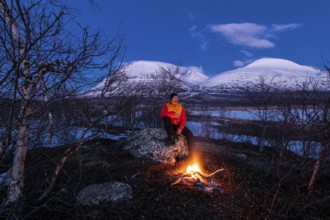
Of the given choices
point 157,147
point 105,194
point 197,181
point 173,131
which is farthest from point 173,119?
point 105,194

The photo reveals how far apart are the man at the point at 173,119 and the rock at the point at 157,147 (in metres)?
0.27

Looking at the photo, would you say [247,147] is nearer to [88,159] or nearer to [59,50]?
[88,159]

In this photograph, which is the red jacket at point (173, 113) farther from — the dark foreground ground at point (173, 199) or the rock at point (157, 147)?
the dark foreground ground at point (173, 199)

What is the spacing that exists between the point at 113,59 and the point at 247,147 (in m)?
14.6

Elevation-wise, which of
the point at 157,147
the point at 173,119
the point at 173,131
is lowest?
the point at 157,147

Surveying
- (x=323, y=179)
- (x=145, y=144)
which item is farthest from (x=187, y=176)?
(x=323, y=179)

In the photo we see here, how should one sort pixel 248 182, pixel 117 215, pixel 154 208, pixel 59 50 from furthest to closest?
pixel 248 182 → pixel 154 208 → pixel 117 215 → pixel 59 50

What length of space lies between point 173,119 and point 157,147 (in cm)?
106

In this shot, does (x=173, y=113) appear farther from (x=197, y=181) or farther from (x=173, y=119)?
(x=197, y=181)

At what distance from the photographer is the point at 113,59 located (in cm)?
305

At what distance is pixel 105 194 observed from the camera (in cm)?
413

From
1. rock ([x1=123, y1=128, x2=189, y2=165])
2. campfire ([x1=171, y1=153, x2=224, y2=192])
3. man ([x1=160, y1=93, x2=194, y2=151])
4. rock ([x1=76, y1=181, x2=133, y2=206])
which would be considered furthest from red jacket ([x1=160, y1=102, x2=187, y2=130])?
rock ([x1=76, y1=181, x2=133, y2=206])

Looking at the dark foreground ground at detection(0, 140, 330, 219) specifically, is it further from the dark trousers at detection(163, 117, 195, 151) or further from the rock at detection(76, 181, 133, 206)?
the dark trousers at detection(163, 117, 195, 151)

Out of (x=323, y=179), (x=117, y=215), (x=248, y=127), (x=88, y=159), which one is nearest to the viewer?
(x=117, y=215)
